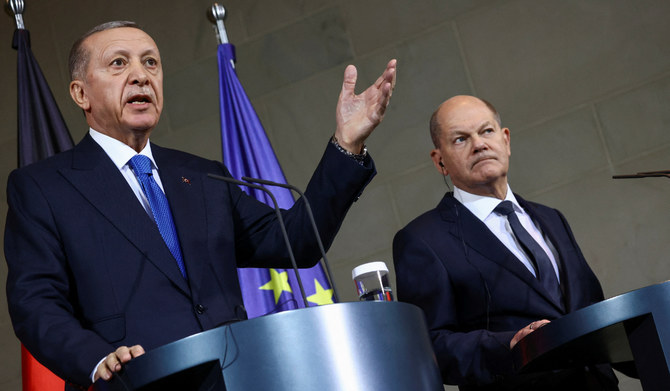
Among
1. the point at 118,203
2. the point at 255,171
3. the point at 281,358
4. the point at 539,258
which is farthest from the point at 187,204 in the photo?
the point at 255,171

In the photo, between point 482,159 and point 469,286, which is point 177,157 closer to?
point 469,286

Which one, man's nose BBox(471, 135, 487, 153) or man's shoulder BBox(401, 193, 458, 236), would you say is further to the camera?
man's nose BBox(471, 135, 487, 153)

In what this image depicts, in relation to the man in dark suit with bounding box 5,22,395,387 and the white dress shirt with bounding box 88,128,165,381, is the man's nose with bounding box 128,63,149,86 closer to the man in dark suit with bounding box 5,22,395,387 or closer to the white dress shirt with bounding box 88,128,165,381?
the man in dark suit with bounding box 5,22,395,387

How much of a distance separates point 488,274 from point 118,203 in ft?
4.09

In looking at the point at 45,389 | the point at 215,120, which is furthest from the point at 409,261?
the point at 215,120

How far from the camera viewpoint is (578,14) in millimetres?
4344

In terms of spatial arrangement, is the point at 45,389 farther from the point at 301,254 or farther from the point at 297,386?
the point at 297,386

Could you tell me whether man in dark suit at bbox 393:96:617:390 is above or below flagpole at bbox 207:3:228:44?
below

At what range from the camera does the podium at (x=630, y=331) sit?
1.65m

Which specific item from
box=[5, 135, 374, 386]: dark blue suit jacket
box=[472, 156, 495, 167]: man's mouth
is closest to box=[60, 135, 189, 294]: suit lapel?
box=[5, 135, 374, 386]: dark blue suit jacket

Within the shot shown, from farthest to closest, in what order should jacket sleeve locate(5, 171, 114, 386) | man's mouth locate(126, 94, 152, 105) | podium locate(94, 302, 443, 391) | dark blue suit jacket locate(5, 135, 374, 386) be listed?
1. man's mouth locate(126, 94, 152, 105)
2. dark blue suit jacket locate(5, 135, 374, 386)
3. jacket sleeve locate(5, 171, 114, 386)
4. podium locate(94, 302, 443, 391)

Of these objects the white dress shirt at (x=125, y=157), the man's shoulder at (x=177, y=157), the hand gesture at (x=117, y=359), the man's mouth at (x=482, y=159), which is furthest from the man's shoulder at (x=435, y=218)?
the hand gesture at (x=117, y=359)

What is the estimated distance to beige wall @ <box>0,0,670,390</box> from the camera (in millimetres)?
4109

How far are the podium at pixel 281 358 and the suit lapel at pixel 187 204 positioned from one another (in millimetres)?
Answer: 571
